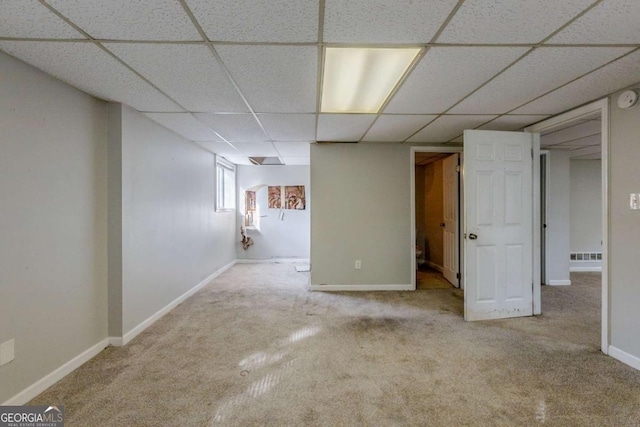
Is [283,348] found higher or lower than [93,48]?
lower

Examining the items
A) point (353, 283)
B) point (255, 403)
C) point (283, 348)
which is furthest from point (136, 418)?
point (353, 283)

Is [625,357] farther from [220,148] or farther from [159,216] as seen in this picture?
[220,148]

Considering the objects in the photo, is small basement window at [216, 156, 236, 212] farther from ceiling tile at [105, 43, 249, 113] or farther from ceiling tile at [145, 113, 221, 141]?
ceiling tile at [105, 43, 249, 113]

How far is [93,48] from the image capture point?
5.34 feet

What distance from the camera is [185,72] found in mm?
1926

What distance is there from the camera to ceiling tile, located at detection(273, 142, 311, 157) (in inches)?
160

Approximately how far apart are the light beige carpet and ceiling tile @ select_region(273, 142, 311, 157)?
238 cm

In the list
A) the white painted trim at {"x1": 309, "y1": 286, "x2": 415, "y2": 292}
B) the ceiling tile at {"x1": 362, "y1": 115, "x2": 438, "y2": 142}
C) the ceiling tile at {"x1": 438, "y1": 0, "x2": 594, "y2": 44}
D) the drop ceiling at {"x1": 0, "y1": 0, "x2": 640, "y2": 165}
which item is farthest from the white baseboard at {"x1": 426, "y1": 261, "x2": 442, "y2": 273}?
the ceiling tile at {"x1": 438, "y1": 0, "x2": 594, "y2": 44}

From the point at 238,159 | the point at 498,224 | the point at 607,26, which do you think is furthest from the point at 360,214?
the point at 607,26

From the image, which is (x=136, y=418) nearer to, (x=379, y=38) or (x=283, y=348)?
(x=283, y=348)

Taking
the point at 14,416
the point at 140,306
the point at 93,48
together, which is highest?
the point at 93,48

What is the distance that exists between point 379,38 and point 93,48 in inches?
68.4

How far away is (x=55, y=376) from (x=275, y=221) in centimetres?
454

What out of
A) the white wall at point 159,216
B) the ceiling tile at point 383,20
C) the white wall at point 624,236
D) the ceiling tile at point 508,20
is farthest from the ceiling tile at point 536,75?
the white wall at point 159,216
